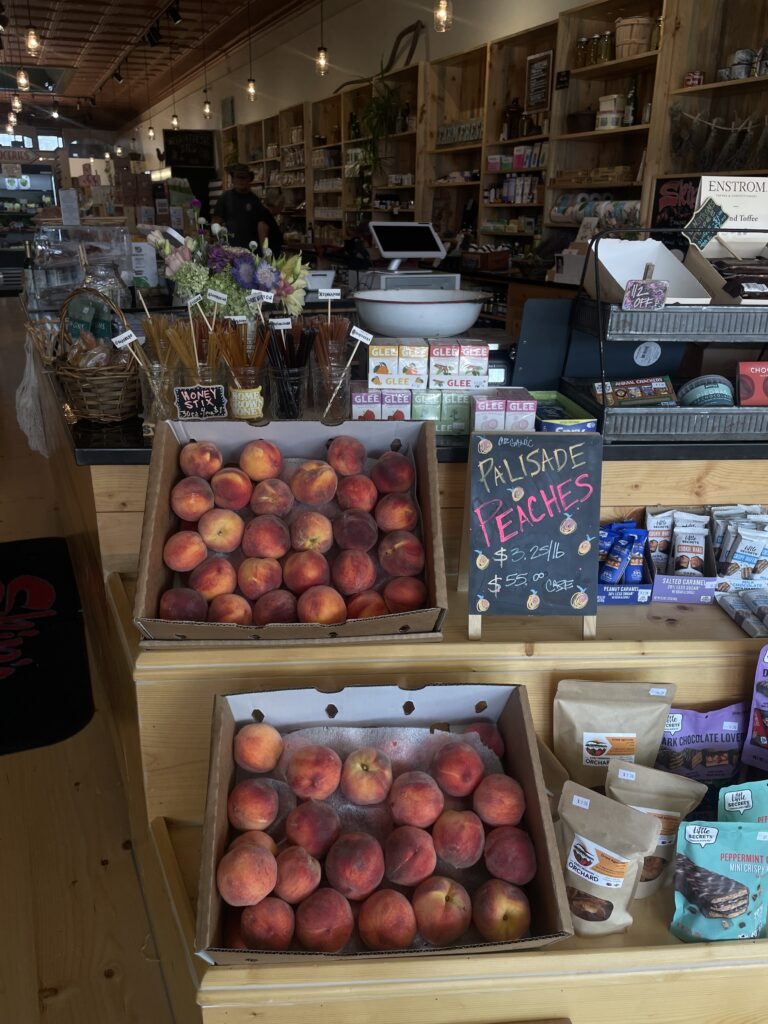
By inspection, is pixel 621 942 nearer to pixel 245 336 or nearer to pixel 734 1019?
pixel 734 1019

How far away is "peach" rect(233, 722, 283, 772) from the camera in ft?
4.07

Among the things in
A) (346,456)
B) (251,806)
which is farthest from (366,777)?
(346,456)

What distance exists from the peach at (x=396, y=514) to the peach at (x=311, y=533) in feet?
0.35

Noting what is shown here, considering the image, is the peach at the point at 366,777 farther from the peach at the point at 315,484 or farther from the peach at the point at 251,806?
the peach at the point at 315,484

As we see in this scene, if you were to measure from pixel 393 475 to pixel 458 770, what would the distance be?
1.89 ft

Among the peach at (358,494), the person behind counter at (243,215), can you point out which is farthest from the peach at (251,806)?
the person behind counter at (243,215)

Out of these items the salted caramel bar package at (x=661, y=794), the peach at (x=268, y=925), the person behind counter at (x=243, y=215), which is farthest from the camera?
the person behind counter at (x=243, y=215)

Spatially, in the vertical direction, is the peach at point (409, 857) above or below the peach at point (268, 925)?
above

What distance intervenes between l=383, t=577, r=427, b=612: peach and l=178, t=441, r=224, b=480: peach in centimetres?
42

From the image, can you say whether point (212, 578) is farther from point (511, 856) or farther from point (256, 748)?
point (511, 856)

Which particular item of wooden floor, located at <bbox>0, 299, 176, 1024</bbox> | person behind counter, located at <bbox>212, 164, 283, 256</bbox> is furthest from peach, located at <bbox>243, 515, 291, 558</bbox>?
person behind counter, located at <bbox>212, 164, 283, 256</bbox>

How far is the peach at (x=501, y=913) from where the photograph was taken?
1081mm

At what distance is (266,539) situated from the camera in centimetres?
144

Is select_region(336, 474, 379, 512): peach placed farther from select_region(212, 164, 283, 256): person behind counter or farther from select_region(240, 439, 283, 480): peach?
select_region(212, 164, 283, 256): person behind counter
